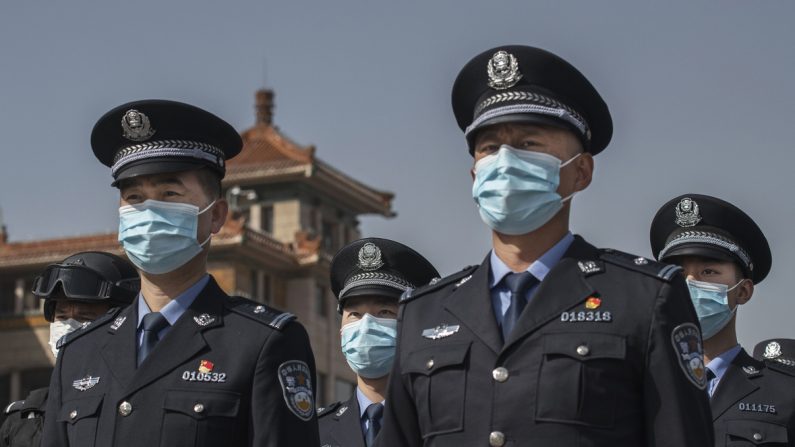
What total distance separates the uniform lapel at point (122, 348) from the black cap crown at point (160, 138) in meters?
0.51

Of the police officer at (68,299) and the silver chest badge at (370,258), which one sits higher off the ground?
the silver chest badge at (370,258)

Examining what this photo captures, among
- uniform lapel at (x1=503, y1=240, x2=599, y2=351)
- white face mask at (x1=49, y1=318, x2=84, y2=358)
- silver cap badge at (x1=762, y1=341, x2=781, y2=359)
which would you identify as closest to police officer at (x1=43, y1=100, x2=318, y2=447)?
uniform lapel at (x1=503, y1=240, x2=599, y2=351)

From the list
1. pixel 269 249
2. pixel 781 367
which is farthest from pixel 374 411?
pixel 269 249

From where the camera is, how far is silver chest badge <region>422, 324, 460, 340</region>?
4914 millimetres

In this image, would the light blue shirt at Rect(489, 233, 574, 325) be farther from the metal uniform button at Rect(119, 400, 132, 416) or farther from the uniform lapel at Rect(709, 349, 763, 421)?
the uniform lapel at Rect(709, 349, 763, 421)

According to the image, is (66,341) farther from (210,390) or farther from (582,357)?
(582,357)

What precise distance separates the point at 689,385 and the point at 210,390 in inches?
66.5

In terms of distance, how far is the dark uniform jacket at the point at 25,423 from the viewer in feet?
24.9

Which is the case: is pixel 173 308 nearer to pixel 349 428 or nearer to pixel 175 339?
pixel 175 339

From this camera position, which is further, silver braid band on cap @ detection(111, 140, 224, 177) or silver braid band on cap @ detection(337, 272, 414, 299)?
silver braid band on cap @ detection(337, 272, 414, 299)

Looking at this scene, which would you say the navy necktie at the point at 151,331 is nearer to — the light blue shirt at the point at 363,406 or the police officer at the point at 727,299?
the light blue shirt at the point at 363,406

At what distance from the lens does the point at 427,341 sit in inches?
195

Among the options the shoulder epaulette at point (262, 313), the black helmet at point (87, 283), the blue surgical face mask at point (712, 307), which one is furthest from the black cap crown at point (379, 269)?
the shoulder epaulette at point (262, 313)

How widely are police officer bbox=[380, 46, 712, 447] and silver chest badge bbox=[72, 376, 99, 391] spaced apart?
1212 mm
